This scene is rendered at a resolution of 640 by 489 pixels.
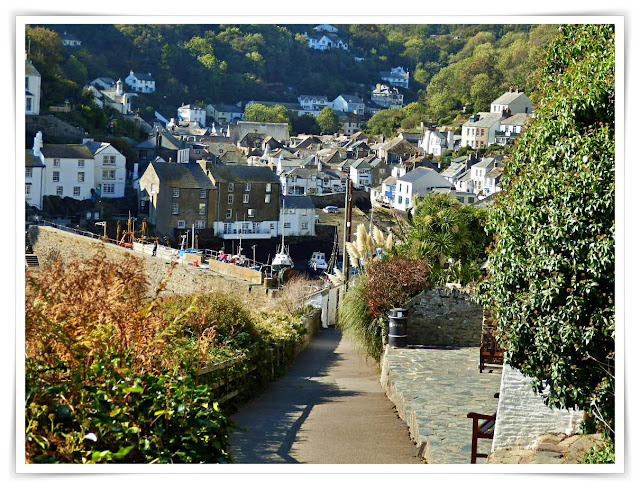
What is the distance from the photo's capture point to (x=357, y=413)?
8.84 meters

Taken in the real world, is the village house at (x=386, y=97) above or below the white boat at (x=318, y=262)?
above

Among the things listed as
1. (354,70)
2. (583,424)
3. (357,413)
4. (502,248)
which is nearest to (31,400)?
(502,248)

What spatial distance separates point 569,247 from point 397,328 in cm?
640

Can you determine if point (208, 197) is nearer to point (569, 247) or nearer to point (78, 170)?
point (78, 170)

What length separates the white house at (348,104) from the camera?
106m

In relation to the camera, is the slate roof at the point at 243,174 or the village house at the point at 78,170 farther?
the slate roof at the point at 243,174

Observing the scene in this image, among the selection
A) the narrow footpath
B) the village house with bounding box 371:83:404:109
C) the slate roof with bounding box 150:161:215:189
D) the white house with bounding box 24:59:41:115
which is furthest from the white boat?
the village house with bounding box 371:83:404:109

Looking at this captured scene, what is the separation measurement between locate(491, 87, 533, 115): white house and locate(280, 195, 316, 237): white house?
29.3 m

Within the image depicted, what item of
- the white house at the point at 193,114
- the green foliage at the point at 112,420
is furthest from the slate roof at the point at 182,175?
the white house at the point at 193,114

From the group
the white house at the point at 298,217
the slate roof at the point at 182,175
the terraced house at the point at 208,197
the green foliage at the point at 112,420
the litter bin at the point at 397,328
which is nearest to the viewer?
the green foliage at the point at 112,420

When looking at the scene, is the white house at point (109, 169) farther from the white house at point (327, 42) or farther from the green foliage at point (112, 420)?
the green foliage at point (112, 420)

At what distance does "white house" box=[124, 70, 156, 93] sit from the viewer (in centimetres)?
9033

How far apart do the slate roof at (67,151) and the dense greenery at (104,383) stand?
131ft
